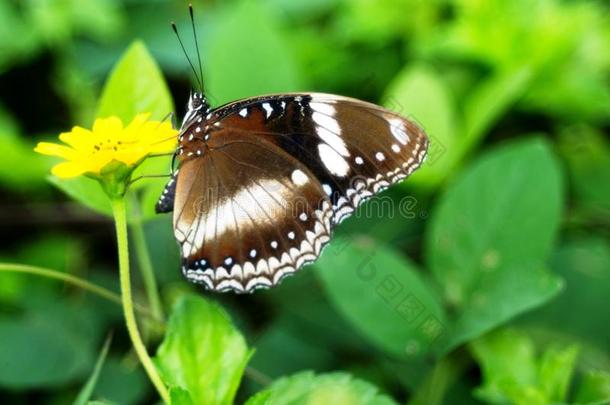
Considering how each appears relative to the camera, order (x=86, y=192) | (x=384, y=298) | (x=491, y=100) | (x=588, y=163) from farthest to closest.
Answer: (x=588, y=163) < (x=491, y=100) < (x=384, y=298) < (x=86, y=192)

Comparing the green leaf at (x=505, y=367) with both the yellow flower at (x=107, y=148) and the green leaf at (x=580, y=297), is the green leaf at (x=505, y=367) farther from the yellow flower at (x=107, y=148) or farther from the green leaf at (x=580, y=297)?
the yellow flower at (x=107, y=148)

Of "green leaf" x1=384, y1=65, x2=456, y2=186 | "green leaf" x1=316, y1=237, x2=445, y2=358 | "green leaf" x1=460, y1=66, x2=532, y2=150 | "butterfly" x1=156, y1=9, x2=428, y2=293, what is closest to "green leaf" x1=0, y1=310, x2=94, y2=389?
"butterfly" x1=156, y1=9, x2=428, y2=293

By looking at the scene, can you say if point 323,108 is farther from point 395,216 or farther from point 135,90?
point 395,216

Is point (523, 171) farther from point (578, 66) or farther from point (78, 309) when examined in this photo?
point (78, 309)

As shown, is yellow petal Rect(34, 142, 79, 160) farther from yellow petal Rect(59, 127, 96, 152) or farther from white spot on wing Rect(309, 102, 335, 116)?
white spot on wing Rect(309, 102, 335, 116)

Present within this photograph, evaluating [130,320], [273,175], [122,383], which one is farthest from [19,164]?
[130,320]

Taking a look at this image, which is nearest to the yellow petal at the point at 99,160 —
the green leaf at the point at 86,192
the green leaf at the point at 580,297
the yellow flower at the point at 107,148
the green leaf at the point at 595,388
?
the yellow flower at the point at 107,148
